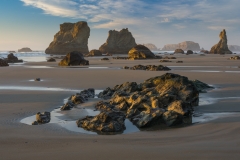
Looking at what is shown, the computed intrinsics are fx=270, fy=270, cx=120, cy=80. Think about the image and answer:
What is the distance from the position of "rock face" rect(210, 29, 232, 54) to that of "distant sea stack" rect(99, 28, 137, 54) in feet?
105

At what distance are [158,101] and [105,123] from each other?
69.8 inches

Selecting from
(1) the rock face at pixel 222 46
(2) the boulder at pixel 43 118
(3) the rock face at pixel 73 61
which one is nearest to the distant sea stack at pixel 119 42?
(1) the rock face at pixel 222 46

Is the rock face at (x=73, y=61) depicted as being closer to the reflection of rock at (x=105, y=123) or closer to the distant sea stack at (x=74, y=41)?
the reflection of rock at (x=105, y=123)

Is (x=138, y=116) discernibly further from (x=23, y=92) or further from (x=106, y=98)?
(x=23, y=92)

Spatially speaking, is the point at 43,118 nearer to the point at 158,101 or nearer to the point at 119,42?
the point at 158,101

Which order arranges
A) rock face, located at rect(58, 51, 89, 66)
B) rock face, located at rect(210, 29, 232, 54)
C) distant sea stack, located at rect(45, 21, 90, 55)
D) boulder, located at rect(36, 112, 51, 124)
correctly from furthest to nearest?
distant sea stack, located at rect(45, 21, 90, 55) < rock face, located at rect(210, 29, 232, 54) < rock face, located at rect(58, 51, 89, 66) < boulder, located at rect(36, 112, 51, 124)

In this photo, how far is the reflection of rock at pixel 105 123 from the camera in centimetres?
503

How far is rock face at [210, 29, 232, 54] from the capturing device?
8781 cm

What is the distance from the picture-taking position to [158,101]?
6.46 meters

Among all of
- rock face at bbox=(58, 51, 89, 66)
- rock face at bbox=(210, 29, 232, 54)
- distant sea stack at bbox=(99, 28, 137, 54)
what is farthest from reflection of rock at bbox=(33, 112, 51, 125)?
distant sea stack at bbox=(99, 28, 137, 54)

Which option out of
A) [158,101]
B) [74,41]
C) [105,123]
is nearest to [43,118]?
[105,123]

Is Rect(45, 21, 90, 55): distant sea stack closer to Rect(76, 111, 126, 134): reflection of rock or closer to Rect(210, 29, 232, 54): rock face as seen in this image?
Rect(210, 29, 232, 54): rock face

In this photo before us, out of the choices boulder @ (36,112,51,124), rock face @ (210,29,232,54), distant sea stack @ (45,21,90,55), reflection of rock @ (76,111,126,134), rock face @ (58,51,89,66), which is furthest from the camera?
distant sea stack @ (45,21,90,55)

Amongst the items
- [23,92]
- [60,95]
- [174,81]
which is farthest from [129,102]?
[23,92]
